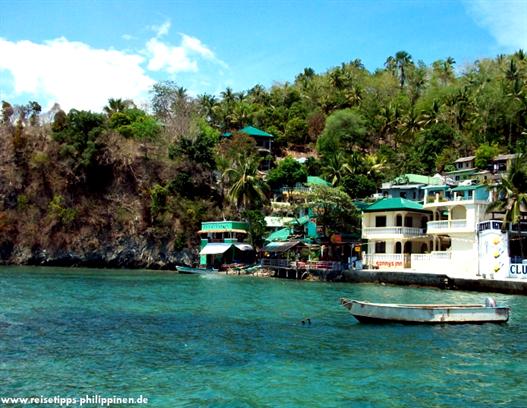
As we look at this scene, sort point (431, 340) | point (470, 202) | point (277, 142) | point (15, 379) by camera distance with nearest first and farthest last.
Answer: point (15, 379) → point (431, 340) → point (470, 202) → point (277, 142)

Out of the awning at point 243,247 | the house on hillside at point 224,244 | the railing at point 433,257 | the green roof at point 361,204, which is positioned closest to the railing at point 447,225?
the railing at point 433,257

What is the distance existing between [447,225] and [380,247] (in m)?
7.95

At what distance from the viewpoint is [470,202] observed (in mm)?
45094

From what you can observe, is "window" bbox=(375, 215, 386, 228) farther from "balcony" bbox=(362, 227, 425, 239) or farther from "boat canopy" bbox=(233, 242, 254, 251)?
"boat canopy" bbox=(233, 242, 254, 251)

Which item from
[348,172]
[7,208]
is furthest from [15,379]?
[7,208]

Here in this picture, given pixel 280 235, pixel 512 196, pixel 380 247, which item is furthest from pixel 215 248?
pixel 512 196

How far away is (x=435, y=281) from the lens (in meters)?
41.2

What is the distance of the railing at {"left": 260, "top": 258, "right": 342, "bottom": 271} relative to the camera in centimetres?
5072

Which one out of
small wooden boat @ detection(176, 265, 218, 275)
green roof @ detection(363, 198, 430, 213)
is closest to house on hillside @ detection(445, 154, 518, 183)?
green roof @ detection(363, 198, 430, 213)

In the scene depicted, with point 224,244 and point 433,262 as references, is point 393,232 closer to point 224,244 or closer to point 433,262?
point 433,262

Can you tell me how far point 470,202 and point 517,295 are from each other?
10742 millimetres

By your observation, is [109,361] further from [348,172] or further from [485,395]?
[348,172]

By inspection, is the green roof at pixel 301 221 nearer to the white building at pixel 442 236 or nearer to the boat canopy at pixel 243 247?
the boat canopy at pixel 243 247

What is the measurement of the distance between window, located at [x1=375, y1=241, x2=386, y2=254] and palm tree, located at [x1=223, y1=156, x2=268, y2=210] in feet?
56.0
